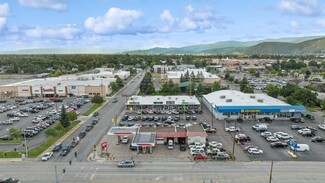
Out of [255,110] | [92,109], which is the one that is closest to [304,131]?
[255,110]

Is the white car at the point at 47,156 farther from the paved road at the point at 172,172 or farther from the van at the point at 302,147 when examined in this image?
the van at the point at 302,147

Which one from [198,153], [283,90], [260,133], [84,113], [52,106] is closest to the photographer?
[198,153]

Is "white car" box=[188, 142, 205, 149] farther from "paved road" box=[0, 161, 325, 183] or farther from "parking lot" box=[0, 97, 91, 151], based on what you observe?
"parking lot" box=[0, 97, 91, 151]

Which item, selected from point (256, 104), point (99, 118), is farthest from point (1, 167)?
point (256, 104)

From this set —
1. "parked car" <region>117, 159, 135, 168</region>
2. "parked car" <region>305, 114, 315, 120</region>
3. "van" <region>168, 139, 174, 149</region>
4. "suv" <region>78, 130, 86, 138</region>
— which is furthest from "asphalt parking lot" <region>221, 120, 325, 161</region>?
"suv" <region>78, 130, 86, 138</region>

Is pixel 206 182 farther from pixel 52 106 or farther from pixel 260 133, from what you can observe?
pixel 52 106

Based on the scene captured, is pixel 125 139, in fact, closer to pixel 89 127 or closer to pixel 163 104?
pixel 89 127
